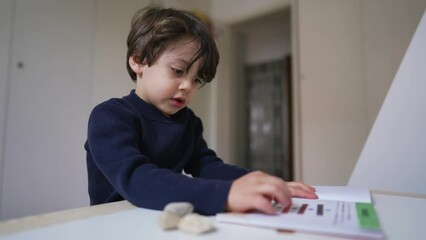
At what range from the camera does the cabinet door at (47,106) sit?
1410 mm

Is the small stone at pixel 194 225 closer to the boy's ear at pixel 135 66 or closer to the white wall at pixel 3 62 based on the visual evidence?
the boy's ear at pixel 135 66

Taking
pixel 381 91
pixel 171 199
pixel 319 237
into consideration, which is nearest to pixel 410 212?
pixel 319 237

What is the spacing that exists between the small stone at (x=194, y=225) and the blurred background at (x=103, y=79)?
1.48 m

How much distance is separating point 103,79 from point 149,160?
1.45 metres

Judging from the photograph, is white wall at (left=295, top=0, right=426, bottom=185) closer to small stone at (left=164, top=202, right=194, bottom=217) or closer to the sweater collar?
the sweater collar

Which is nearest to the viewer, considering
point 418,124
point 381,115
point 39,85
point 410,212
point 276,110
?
point 410,212

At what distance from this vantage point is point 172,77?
599 millimetres

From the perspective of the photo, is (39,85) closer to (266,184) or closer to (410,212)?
(266,184)

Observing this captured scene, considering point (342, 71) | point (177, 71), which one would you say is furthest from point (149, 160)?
point (342, 71)

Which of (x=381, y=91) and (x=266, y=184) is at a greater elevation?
(x=381, y=91)

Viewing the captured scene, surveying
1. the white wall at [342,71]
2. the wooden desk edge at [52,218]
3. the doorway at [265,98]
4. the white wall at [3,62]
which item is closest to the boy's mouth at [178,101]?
the wooden desk edge at [52,218]

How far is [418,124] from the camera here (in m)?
0.77

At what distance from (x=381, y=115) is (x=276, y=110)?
8.43ft

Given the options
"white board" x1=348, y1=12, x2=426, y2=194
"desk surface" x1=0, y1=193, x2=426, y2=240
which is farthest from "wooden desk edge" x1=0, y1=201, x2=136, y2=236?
"white board" x1=348, y1=12, x2=426, y2=194
